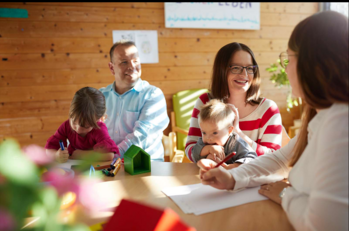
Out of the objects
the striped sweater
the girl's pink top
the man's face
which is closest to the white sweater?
the striped sweater

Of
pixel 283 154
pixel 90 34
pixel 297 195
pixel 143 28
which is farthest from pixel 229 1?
pixel 297 195

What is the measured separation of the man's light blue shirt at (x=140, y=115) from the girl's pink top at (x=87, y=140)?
390 mm

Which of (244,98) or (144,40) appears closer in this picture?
(244,98)

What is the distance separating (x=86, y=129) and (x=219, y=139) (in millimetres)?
744

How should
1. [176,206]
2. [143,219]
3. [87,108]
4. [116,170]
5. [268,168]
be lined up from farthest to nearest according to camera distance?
[87,108] → [116,170] → [268,168] → [176,206] → [143,219]

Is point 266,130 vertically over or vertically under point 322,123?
under

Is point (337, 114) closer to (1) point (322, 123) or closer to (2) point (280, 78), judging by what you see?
(1) point (322, 123)

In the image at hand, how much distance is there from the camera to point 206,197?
0.98 meters

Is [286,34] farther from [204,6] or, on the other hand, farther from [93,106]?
[93,106]

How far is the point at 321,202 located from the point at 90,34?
10.2 feet

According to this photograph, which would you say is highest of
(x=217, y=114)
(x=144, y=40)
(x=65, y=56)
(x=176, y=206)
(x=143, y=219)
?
(x=144, y=40)

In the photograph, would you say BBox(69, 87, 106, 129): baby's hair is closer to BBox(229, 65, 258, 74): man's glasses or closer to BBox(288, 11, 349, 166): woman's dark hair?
BBox(229, 65, 258, 74): man's glasses

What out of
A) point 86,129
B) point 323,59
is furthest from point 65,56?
point 323,59

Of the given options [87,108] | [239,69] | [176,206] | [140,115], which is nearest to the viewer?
[176,206]
